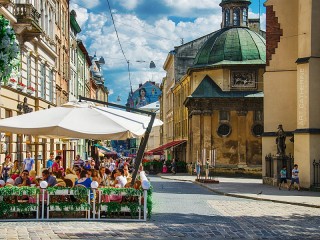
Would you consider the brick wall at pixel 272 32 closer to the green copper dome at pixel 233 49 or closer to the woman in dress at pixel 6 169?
the green copper dome at pixel 233 49

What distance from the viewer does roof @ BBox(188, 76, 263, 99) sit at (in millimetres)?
55781

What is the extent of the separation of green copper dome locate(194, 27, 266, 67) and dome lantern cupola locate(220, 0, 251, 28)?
167 centimetres

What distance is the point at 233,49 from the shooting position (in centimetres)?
5809

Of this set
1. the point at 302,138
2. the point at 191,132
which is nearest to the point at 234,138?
the point at 191,132

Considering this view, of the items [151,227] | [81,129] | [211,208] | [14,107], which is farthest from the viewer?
[14,107]

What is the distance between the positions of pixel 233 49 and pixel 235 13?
20.4 ft

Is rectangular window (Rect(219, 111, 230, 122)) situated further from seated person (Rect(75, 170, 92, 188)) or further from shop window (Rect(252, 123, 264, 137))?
seated person (Rect(75, 170, 92, 188))

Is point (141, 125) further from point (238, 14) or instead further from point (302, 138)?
point (238, 14)

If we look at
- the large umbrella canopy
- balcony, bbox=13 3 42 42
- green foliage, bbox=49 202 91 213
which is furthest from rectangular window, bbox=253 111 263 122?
green foliage, bbox=49 202 91 213

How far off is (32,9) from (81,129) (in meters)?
15.6

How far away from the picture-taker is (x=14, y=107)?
28.9 meters

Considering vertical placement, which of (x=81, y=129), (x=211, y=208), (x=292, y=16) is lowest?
(x=211, y=208)

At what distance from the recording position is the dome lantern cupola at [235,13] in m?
62.5

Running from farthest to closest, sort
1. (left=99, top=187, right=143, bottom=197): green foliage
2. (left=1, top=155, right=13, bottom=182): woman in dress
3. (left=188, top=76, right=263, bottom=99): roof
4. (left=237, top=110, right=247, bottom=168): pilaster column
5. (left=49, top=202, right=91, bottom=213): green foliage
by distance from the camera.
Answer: (left=188, top=76, right=263, bottom=99): roof < (left=237, top=110, right=247, bottom=168): pilaster column < (left=1, top=155, right=13, bottom=182): woman in dress < (left=99, top=187, right=143, bottom=197): green foliage < (left=49, top=202, right=91, bottom=213): green foliage
